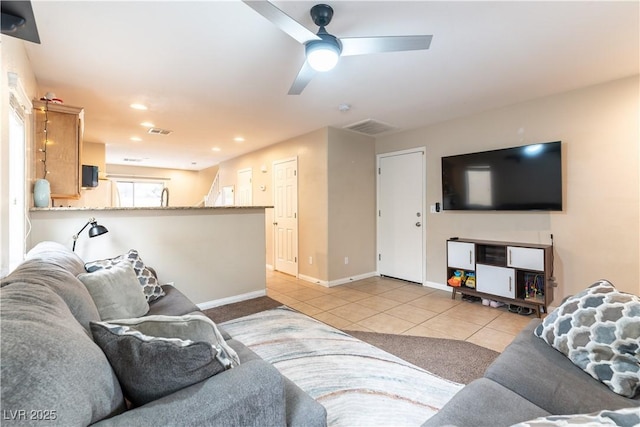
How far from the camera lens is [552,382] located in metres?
1.24

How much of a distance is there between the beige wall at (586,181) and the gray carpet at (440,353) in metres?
1.65

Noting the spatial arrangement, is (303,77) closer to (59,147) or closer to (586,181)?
(59,147)

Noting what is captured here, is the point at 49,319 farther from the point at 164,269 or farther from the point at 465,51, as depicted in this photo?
the point at 465,51

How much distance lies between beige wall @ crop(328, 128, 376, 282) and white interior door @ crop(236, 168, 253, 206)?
2.52 metres

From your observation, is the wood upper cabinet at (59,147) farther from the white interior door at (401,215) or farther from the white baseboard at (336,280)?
the white interior door at (401,215)

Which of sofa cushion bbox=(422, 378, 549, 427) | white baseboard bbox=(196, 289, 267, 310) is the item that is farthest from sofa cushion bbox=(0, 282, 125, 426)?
white baseboard bbox=(196, 289, 267, 310)

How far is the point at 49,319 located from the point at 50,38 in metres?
2.40

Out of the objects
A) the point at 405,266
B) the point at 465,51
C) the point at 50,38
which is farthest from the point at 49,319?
the point at 405,266

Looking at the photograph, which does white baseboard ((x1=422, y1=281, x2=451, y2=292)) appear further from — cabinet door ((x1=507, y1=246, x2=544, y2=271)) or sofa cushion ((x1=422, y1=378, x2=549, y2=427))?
sofa cushion ((x1=422, y1=378, x2=549, y2=427))

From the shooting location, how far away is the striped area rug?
5.51 ft

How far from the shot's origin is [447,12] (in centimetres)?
186

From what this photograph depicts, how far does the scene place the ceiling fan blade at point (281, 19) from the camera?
4.69 feet

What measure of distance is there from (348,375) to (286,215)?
3.55m

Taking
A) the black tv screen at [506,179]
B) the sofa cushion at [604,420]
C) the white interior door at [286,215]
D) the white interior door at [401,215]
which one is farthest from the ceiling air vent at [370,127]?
the sofa cushion at [604,420]
